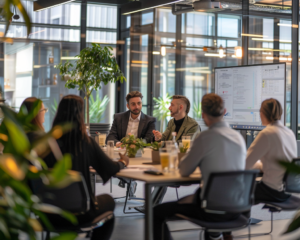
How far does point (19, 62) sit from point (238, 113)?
4979 mm

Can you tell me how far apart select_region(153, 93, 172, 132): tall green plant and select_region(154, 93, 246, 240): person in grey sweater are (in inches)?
222

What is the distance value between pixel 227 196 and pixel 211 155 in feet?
0.96

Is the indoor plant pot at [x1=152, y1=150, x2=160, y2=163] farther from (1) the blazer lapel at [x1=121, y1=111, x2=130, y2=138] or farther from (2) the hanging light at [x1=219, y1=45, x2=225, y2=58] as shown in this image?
(2) the hanging light at [x1=219, y1=45, x2=225, y2=58]

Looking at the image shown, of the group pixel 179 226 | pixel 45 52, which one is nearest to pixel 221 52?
pixel 45 52

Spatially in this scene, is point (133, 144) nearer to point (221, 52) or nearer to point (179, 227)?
point (179, 227)

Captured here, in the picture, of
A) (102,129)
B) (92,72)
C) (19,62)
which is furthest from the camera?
(19,62)

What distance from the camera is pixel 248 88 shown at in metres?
6.13

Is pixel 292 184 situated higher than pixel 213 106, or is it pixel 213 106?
pixel 213 106

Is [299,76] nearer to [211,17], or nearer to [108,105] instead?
[211,17]

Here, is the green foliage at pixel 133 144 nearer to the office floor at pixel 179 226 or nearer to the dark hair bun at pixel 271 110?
the office floor at pixel 179 226

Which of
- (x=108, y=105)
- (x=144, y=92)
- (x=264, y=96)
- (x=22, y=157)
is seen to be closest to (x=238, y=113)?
(x=264, y=96)

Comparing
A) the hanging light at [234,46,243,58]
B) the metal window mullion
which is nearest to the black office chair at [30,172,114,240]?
the metal window mullion

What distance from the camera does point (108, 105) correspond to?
9.31 meters

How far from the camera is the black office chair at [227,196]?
8.28ft
